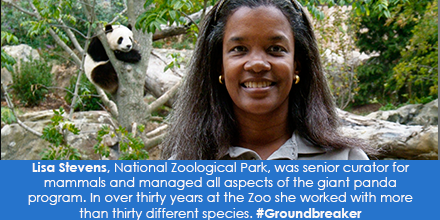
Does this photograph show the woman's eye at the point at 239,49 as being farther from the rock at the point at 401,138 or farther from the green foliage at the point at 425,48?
the green foliage at the point at 425,48

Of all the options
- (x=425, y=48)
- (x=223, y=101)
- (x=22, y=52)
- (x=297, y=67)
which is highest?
(x=22, y=52)

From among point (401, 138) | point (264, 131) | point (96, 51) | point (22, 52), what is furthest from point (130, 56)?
point (22, 52)

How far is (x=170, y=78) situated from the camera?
5.14 meters

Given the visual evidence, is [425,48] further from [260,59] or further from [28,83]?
[28,83]

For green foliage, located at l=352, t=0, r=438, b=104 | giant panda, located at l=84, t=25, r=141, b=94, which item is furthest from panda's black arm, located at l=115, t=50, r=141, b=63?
green foliage, located at l=352, t=0, r=438, b=104

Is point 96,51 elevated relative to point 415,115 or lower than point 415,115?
elevated

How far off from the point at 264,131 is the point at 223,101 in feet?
0.57

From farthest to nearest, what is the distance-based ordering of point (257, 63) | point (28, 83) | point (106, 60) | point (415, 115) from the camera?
1. point (28, 83)
2. point (106, 60)
3. point (415, 115)
4. point (257, 63)

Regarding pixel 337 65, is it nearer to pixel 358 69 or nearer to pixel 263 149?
pixel 358 69

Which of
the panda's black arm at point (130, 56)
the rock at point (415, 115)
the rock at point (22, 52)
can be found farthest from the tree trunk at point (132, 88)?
the rock at point (22, 52)

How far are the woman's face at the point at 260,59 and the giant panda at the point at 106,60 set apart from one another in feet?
9.50

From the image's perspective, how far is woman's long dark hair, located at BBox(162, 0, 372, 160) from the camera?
1.25 m

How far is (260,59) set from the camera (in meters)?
1.14

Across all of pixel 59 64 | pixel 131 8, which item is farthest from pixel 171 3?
pixel 59 64
